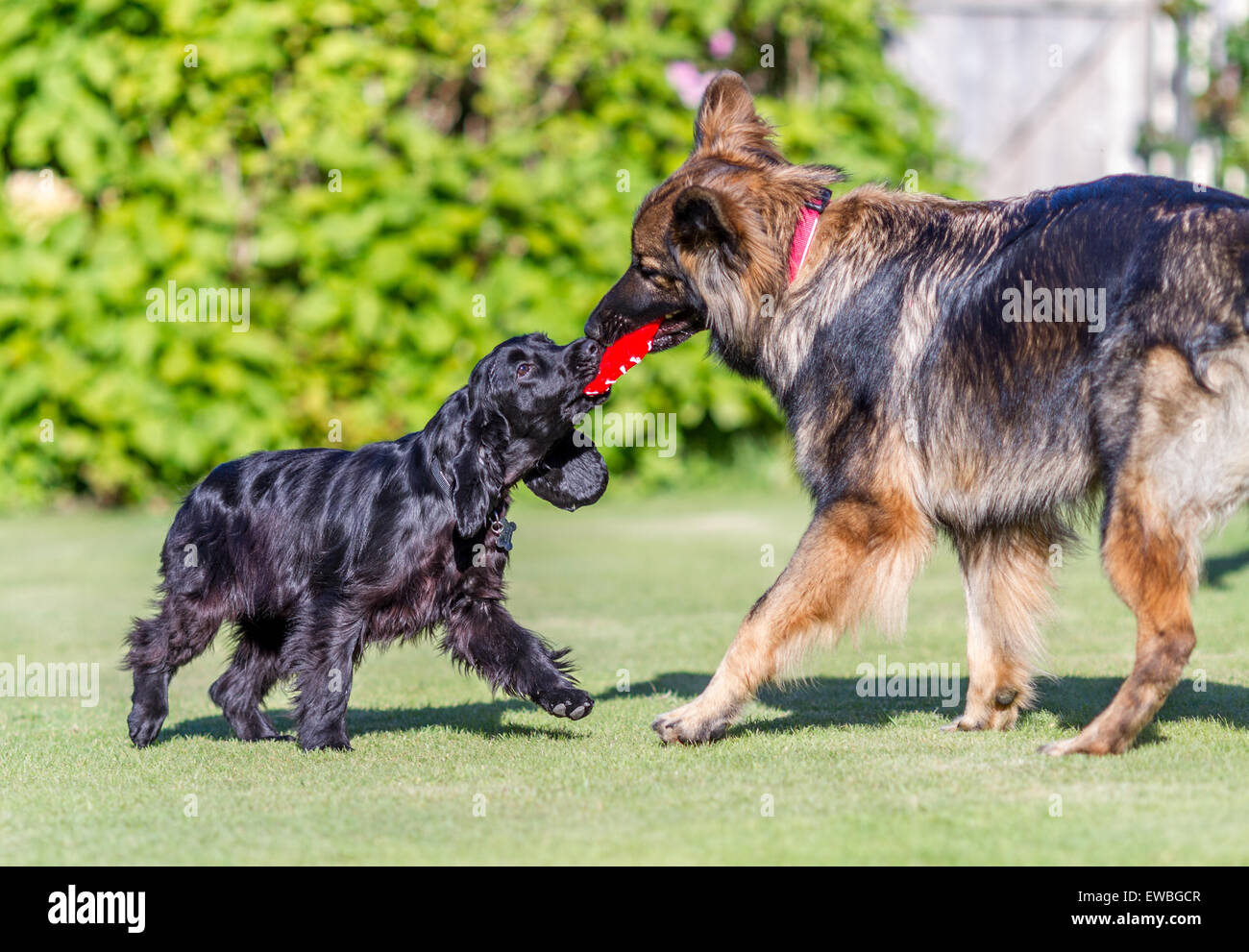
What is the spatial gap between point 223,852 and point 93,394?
8.39m

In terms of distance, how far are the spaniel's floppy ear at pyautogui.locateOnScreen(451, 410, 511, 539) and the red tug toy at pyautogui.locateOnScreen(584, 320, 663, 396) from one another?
40cm

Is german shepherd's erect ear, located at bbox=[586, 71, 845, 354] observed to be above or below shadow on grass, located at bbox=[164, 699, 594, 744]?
above

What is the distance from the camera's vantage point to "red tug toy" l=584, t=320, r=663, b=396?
16.4ft

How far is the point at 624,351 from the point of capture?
5.04 m

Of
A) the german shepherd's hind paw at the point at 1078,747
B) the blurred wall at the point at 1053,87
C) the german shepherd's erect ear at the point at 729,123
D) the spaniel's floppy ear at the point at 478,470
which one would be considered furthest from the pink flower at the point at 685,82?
the german shepherd's hind paw at the point at 1078,747

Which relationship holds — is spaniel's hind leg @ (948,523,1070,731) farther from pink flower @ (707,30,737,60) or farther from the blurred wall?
the blurred wall

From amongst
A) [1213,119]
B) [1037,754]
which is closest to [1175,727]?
[1037,754]

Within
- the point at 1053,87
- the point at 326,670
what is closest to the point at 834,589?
the point at 326,670

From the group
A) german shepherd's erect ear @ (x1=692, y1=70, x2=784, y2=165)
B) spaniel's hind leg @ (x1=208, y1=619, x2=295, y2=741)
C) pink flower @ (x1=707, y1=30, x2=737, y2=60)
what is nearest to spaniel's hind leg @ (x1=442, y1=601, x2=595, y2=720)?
spaniel's hind leg @ (x1=208, y1=619, x2=295, y2=741)

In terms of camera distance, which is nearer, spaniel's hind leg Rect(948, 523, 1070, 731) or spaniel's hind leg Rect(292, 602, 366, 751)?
spaniel's hind leg Rect(292, 602, 366, 751)

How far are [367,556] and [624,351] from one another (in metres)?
1.15

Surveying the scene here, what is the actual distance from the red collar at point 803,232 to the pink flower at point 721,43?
8153 millimetres

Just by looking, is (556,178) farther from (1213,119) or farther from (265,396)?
(1213,119)

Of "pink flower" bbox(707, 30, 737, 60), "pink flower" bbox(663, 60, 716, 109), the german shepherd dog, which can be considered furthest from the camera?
"pink flower" bbox(707, 30, 737, 60)
